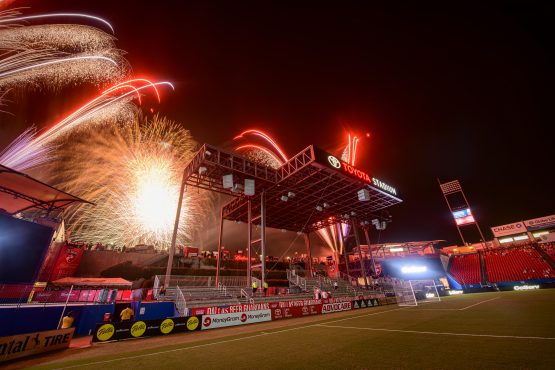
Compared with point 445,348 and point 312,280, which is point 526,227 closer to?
point 312,280

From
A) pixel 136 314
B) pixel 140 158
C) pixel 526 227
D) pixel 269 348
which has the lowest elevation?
pixel 269 348

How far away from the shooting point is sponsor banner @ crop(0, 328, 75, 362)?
6.81m

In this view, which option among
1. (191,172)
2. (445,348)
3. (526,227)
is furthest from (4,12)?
(526,227)

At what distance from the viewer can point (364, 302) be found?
20797 millimetres

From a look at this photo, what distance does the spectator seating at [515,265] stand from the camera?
31.0 meters

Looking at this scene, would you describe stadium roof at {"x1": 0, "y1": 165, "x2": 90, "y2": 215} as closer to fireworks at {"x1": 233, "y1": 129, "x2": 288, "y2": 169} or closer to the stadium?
the stadium

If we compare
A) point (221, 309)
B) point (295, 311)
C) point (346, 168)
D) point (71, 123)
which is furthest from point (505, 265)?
point (71, 123)

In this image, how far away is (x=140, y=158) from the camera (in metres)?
23.6

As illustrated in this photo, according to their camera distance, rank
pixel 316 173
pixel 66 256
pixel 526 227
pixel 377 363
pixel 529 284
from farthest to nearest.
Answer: pixel 526 227, pixel 529 284, pixel 66 256, pixel 316 173, pixel 377 363

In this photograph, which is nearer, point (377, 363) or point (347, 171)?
point (377, 363)

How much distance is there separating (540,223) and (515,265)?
15137 mm

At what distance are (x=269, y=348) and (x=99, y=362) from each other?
467 cm

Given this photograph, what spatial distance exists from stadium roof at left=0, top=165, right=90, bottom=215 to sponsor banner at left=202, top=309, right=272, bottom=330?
599 inches

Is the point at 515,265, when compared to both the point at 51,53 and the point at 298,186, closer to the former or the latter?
the point at 298,186
